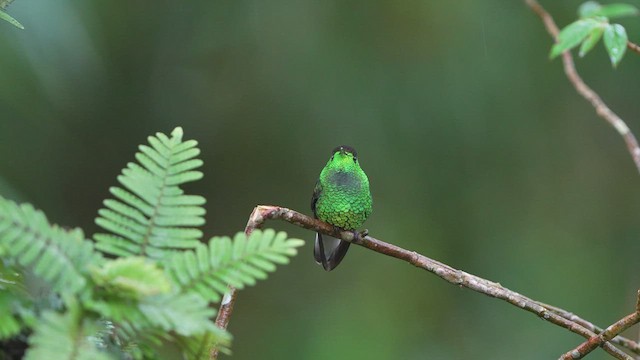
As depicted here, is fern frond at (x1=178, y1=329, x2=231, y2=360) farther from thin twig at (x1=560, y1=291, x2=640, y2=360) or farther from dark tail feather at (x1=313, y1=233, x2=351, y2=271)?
dark tail feather at (x1=313, y1=233, x2=351, y2=271)

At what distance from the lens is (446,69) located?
6137mm

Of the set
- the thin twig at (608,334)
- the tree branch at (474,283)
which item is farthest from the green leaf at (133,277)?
the thin twig at (608,334)

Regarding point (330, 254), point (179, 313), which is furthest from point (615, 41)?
point (179, 313)

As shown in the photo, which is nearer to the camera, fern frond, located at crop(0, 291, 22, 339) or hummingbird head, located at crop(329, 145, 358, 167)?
fern frond, located at crop(0, 291, 22, 339)

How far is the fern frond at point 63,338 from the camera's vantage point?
73 cm

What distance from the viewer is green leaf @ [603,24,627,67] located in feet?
7.63

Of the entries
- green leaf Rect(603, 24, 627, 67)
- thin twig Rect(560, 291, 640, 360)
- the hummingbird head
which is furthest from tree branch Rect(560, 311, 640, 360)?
the hummingbird head

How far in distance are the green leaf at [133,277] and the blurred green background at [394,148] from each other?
190 inches

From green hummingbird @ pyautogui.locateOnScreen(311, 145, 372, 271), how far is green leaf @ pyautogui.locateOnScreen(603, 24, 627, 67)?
3.45ft

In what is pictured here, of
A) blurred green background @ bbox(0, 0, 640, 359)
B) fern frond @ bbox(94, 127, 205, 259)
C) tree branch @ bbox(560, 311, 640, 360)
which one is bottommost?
fern frond @ bbox(94, 127, 205, 259)

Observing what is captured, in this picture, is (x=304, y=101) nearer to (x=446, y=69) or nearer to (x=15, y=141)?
(x=446, y=69)

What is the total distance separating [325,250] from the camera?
322 centimetres

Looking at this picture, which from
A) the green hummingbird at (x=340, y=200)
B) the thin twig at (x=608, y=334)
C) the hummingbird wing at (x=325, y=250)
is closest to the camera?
the thin twig at (x=608, y=334)

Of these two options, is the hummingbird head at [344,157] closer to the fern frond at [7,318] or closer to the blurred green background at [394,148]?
the fern frond at [7,318]
